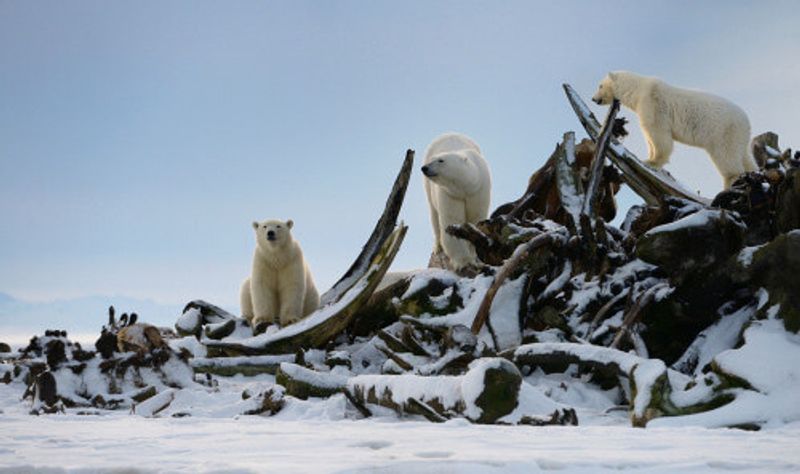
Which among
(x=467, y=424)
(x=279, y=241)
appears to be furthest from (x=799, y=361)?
(x=279, y=241)

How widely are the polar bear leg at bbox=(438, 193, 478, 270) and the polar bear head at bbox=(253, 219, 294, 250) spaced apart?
2.06 metres

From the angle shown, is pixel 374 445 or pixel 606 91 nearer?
pixel 374 445

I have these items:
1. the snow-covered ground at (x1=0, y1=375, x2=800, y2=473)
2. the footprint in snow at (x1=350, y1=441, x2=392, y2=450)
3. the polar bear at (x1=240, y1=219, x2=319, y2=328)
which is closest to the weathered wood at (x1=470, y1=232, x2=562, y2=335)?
the snow-covered ground at (x1=0, y1=375, x2=800, y2=473)

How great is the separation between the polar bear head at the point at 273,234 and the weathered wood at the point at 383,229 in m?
0.91

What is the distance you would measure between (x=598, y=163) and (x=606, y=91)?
847 cm

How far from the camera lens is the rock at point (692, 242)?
17.6ft

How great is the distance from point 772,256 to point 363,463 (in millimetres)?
3628

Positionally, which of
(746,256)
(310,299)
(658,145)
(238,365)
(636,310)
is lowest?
(238,365)

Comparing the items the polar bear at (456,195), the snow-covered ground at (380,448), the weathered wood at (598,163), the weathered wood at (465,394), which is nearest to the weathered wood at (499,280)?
the weathered wood at (598,163)

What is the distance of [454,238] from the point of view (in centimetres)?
1070

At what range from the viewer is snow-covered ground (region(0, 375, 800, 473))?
2.44 metres

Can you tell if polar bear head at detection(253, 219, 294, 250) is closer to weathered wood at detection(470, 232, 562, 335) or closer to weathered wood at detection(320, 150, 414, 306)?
weathered wood at detection(320, 150, 414, 306)

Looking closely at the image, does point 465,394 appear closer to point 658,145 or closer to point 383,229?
point 383,229

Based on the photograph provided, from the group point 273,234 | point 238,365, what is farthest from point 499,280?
point 273,234
